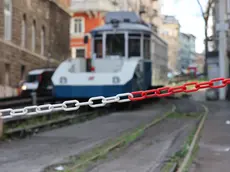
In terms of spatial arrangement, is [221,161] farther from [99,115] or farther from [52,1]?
[52,1]

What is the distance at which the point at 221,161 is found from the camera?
7914mm

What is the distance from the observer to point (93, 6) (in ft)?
176

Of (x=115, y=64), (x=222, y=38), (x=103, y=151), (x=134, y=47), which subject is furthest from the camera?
(x=222, y=38)

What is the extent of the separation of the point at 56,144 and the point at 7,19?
65.0ft

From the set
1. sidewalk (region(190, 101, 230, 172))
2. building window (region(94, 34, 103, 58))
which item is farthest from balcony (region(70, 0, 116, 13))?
sidewalk (region(190, 101, 230, 172))

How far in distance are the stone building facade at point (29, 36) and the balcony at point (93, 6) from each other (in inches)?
436

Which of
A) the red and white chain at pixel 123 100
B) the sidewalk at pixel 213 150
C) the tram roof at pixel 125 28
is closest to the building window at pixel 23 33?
the tram roof at pixel 125 28

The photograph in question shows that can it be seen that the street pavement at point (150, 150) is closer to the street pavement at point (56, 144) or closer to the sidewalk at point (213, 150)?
the sidewalk at point (213, 150)

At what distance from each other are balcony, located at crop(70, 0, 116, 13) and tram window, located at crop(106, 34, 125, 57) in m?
33.2

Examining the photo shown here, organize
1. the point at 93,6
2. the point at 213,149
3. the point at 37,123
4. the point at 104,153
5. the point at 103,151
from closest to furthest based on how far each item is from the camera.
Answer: the point at 104,153 → the point at 103,151 → the point at 213,149 → the point at 37,123 → the point at 93,6

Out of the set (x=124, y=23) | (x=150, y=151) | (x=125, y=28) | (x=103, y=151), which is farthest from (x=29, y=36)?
(x=103, y=151)

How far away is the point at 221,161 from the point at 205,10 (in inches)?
1492

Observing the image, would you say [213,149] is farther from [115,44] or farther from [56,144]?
[115,44]

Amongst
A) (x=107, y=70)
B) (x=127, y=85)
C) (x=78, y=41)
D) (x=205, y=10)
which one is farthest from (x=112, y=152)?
(x=78, y=41)
